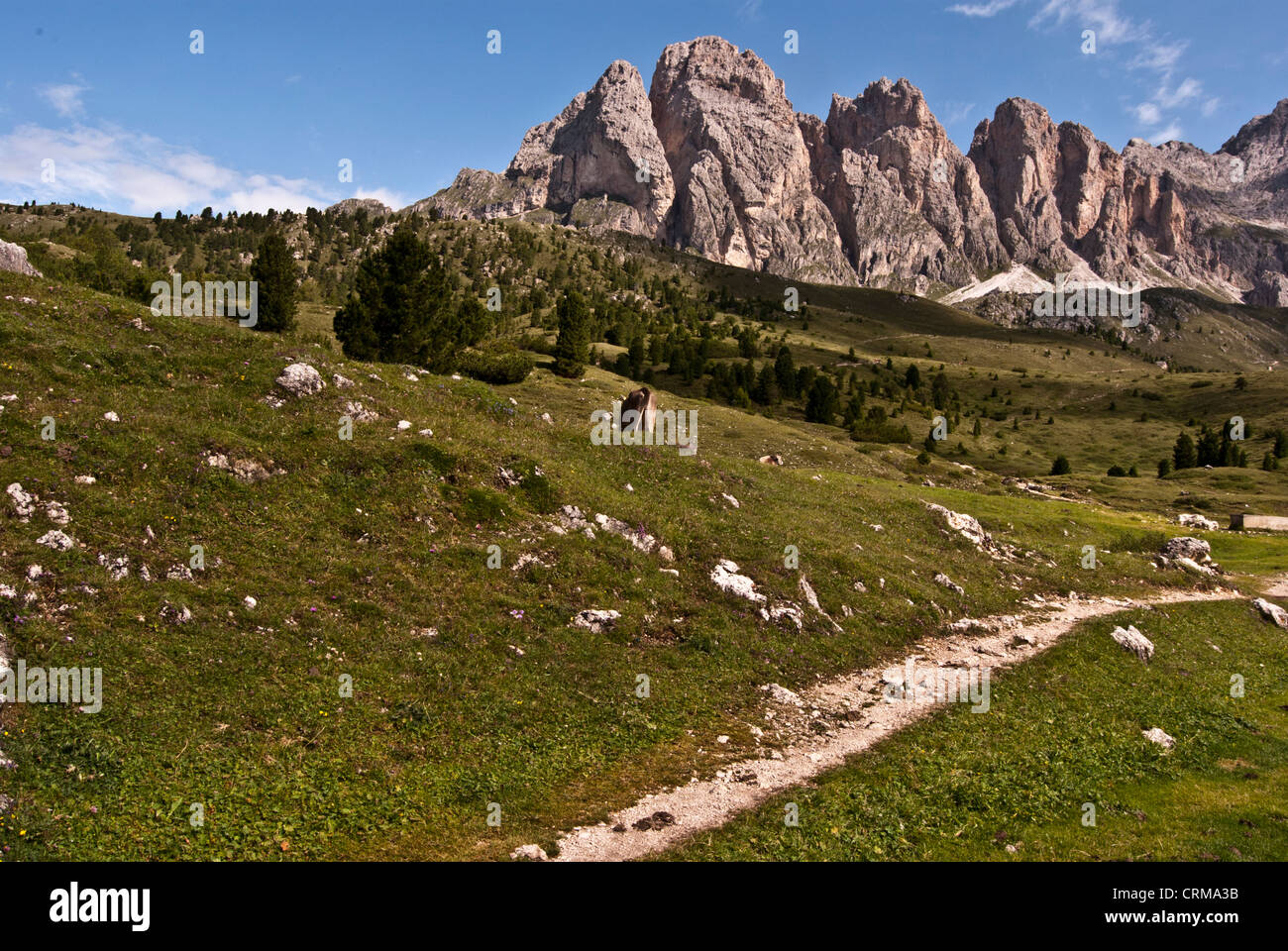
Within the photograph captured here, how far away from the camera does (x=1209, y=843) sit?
14.5m

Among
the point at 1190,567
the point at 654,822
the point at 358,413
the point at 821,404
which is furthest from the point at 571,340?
the point at 654,822

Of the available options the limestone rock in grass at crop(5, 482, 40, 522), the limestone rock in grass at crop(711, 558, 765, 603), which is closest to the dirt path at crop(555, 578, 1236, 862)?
the limestone rock in grass at crop(711, 558, 765, 603)

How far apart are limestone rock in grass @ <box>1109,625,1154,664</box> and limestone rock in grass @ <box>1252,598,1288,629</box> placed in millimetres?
17127

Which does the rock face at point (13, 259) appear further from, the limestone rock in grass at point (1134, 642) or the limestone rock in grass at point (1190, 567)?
the limestone rock in grass at point (1190, 567)

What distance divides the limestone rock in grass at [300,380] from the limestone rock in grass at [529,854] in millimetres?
22605

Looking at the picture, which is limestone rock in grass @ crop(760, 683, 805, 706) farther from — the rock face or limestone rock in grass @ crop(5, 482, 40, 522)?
the rock face

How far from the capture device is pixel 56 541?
17938mm

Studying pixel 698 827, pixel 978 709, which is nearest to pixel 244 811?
pixel 698 827

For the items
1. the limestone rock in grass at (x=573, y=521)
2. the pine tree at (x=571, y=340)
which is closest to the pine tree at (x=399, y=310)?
the pine tree at (x=571, y=340)

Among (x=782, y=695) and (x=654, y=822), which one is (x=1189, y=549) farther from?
(x=654, y=822)

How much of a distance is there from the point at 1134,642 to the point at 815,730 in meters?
19.2
